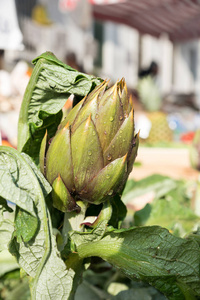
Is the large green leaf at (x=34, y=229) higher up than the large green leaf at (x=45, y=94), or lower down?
lower down

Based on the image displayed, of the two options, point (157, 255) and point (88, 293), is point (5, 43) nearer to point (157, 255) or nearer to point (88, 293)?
point (88, 293)

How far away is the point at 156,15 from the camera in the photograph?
6457mm

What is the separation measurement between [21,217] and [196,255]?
17 cm

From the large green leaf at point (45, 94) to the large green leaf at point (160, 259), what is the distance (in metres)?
0.14

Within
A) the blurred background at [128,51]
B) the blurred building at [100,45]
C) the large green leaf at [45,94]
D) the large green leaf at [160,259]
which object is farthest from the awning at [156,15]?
the large green leaf at [160,259]

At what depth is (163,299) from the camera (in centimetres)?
56

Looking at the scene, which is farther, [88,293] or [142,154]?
[142,154]

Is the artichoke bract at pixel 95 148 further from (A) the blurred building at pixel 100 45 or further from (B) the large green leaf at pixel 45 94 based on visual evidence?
(A) the blurred building at pixel 100 45

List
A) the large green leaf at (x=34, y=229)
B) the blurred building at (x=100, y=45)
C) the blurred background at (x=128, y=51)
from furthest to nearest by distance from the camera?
the blurred building at (x=100, y=45) → the blurred background at (x=128, y=51) → the large green leaf at (x=34, y=229)

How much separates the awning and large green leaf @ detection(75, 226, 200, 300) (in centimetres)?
483

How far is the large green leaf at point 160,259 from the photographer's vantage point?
0.40 meters

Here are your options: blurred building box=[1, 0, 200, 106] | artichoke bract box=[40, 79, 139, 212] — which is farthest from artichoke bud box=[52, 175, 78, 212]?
blurred building box=[1, 0, 200, 106]

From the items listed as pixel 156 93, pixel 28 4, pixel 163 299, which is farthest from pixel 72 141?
pixel 156 93

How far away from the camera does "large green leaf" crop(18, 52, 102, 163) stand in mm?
438
